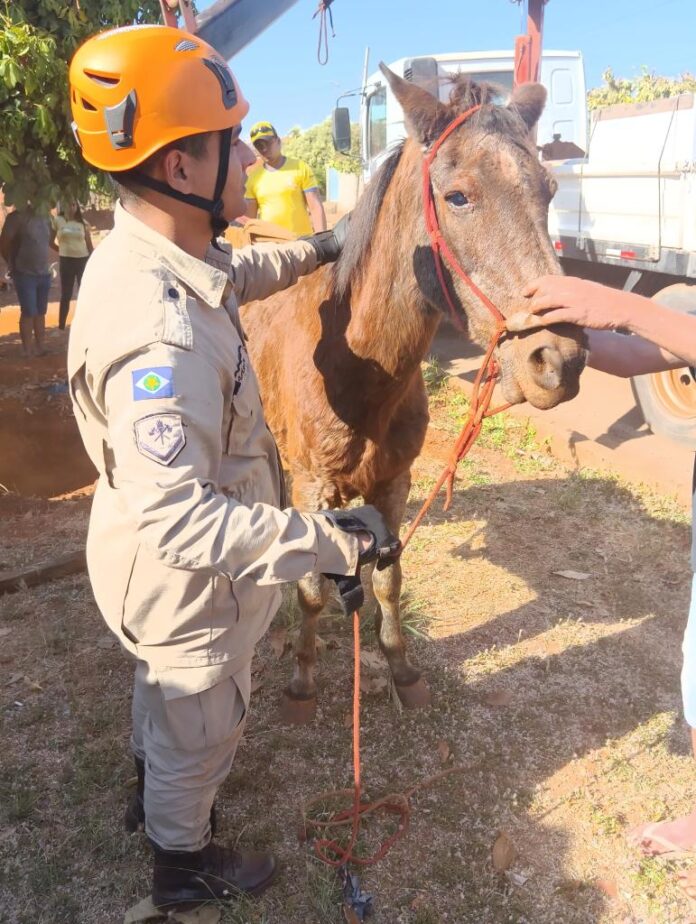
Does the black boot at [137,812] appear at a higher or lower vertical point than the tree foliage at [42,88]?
lower

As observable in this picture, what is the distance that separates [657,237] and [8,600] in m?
5.91

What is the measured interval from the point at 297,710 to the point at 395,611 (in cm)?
69

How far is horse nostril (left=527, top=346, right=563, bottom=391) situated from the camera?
192cm

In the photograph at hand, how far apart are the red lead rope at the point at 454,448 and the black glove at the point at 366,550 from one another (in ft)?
1.11

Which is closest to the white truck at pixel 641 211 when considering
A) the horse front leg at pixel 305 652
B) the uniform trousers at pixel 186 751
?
the horse front leg at pixel 305 652

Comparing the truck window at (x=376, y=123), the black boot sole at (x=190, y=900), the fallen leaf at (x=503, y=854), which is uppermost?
the truck window at (x=376, y=123)

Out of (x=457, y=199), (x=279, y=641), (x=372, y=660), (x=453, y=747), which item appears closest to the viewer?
(x=457, y=199)

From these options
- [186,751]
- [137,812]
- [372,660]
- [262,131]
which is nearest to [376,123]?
[262,131]

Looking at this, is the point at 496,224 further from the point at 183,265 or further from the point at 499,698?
the point at 499,698

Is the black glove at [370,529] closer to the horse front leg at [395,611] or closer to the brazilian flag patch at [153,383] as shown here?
the brazilian flag patch at [153,383]

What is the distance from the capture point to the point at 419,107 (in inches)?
89.4

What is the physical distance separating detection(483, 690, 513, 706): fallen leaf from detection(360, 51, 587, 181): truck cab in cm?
744

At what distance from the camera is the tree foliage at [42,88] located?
405 cm

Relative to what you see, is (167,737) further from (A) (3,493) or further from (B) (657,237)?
(B) (657,237)
